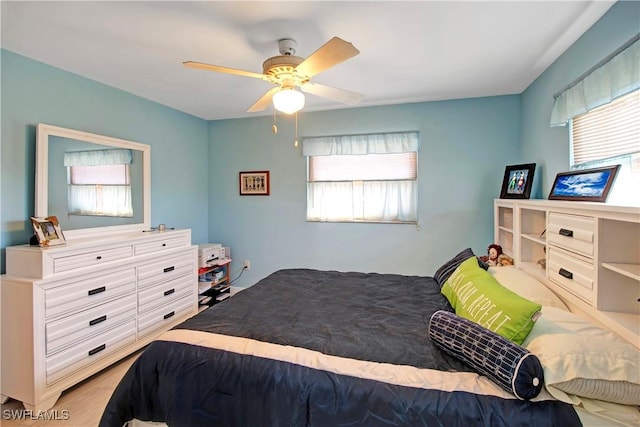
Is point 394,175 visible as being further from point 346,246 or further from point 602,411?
point 602,411

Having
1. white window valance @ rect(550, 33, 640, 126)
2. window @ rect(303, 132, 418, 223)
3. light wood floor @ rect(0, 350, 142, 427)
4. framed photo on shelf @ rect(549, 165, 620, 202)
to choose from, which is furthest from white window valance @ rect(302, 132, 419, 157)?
light wood floor @ rect(0, 350, 142, 427)

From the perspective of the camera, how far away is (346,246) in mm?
3691

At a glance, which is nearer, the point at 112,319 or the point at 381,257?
the point at 112,319

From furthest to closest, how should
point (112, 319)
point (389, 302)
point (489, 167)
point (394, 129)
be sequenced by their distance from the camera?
point (394, 129)
point (489, 167)
point (112, 319)
point (389, 302)

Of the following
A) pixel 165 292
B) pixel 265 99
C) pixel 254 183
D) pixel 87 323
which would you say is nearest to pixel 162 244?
pixel 165 292

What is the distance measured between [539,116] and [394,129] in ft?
4.59

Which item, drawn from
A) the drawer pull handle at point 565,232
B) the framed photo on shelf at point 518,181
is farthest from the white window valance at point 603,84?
the drawer pull handle at point 565,232

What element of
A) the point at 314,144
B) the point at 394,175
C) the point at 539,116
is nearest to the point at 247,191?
the point at 314,144

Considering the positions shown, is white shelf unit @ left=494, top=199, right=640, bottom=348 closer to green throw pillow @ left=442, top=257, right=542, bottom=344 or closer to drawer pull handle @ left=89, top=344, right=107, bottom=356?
green throw pillow @ left=442, top=257, right=542, bottom=344

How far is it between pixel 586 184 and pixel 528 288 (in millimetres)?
737

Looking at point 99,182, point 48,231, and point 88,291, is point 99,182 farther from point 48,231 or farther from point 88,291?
point 88,291

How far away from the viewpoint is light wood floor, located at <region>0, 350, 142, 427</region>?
1.82m

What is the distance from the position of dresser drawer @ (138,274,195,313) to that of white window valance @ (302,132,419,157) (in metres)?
2.07

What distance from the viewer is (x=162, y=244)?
2.88 m
